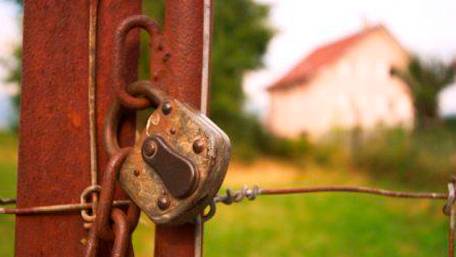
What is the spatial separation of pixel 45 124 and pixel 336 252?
461 centimetres

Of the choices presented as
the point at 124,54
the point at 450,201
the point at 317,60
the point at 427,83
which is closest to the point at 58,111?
the point at 124,54

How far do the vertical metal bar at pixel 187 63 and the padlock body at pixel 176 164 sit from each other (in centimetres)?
3

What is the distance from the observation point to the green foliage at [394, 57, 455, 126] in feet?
24.0

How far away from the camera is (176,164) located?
1.62 feet

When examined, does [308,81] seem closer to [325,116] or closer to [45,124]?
[325,116]

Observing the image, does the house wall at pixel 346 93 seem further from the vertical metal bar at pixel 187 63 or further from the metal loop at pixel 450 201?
the vertical metal bar at pixel 187 63

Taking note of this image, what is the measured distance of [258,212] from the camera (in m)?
6.42

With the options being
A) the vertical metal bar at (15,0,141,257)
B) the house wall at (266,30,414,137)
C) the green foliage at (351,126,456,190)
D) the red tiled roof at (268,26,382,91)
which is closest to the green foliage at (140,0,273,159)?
the house wall at (266,30,414,137)

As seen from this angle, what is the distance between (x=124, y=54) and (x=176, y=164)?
16cm

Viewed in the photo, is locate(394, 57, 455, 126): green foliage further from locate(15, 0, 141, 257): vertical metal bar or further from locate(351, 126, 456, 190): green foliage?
locate(15, 0, 141, 257): vertical metal bar

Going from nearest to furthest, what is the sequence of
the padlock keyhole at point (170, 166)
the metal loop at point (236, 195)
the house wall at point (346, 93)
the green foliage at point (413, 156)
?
the padlock keyhole at point (170, 166) < the metal loop at point (236, 195) < the green foliage at point (413, 156) < the house wall at point (346, 93)

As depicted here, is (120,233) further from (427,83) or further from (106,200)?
(427,83)

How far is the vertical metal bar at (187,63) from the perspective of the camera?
0.54m

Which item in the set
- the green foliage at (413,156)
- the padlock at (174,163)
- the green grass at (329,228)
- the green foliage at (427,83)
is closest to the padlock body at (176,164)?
the padlock at (174,163)
